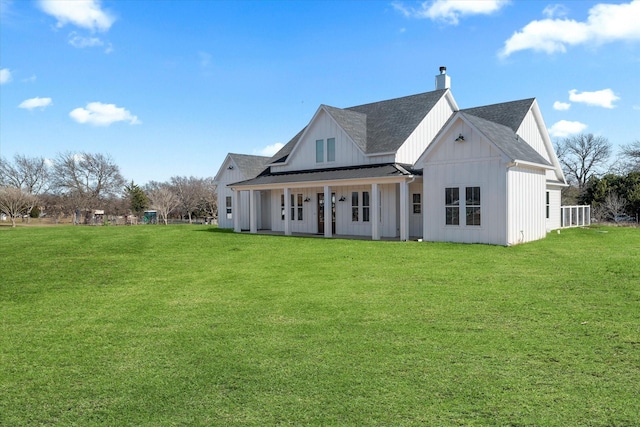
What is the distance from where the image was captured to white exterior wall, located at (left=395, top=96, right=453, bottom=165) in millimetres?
21797

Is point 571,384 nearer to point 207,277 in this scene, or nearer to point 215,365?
point 215,365

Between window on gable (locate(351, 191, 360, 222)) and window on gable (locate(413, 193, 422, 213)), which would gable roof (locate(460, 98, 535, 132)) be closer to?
window on gable (locate(413, 193, 422, 213))

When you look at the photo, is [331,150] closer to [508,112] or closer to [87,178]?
[508,112]

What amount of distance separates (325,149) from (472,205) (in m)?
9.31

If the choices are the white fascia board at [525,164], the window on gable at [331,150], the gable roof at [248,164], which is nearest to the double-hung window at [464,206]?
the white fascia board at [525,164]

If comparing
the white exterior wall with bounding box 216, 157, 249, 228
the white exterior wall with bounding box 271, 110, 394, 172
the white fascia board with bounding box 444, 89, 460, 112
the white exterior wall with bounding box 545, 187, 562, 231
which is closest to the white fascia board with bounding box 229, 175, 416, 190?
the white exterior wall with bounding box 271, 110, 394, 172

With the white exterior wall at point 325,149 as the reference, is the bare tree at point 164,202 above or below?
below

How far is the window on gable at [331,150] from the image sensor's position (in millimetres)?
23734

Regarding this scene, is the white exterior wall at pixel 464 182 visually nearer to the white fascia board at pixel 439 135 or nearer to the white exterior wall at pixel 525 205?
the white fascia board at pixel 439 135

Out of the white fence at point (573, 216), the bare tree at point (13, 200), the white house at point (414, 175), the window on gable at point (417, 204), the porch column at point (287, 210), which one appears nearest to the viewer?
the white house at point (414, 175)

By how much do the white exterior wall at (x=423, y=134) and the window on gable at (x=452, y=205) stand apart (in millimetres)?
4235

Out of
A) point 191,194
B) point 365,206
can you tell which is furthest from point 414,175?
point 191,194

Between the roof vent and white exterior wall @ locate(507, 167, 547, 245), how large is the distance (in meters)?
7.97

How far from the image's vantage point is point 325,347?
5.32m
